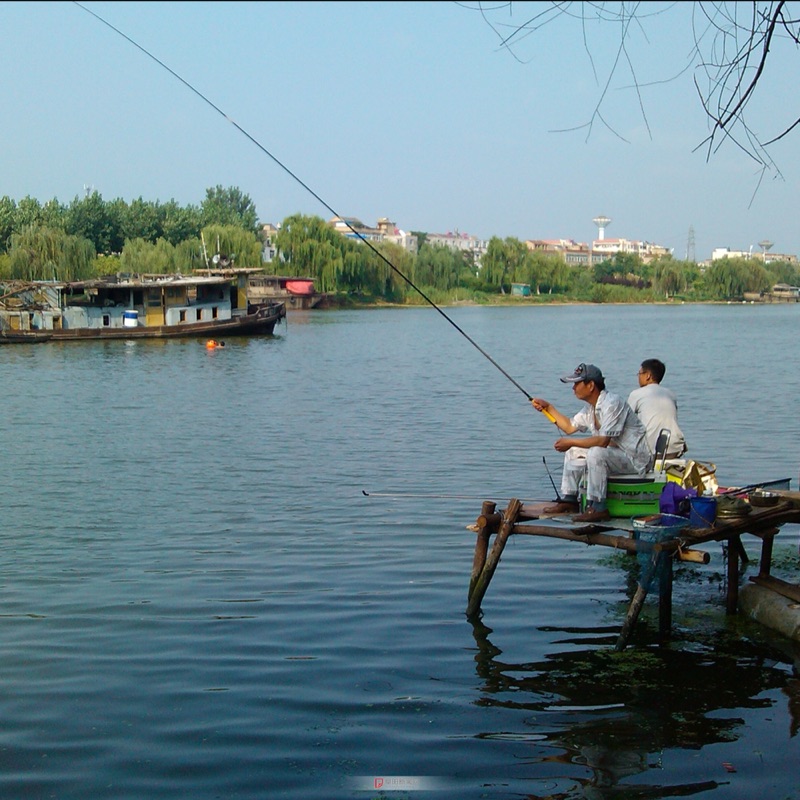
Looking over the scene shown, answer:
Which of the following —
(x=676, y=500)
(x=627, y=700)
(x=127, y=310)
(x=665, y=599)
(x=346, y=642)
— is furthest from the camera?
(x=127, y=310)

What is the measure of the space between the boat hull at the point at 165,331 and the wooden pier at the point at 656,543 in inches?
1702

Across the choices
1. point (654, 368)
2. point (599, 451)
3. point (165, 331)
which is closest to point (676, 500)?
point (599, 451)

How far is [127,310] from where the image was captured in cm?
5153

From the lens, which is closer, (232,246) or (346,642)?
(346,642)

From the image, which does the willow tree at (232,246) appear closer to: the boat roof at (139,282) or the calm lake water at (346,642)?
the boat roof at (139,282)

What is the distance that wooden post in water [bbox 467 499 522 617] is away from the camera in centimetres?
802

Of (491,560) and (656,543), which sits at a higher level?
(656,543)

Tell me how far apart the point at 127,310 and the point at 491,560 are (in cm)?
4578

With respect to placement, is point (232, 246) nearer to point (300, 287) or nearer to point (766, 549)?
point (300, 287)

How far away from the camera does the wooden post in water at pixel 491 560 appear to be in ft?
26.3

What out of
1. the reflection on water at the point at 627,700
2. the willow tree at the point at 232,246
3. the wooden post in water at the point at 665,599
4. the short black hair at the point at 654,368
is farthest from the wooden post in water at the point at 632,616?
the willow tree at the point at 232,246

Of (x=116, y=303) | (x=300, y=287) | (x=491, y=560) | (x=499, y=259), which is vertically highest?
(x=499, y=259)

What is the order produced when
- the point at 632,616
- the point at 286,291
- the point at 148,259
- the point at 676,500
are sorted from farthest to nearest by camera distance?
the point at 286,291, the point at 148,259, the point at 676,500, the point at 632,616

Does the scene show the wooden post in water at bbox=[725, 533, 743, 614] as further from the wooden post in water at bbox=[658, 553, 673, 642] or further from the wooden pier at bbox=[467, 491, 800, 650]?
the wooden post in water at bbox=[658, 553, 673, 642]
